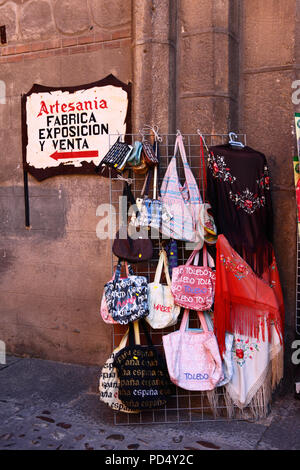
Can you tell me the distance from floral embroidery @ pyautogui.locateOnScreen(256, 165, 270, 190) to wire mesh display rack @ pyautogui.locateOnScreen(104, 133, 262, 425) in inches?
15.3

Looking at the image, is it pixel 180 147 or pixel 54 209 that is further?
pixel 54 209

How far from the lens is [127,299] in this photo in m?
3.42

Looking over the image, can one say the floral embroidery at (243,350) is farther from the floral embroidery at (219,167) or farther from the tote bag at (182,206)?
the floral embroidery at (219,167)

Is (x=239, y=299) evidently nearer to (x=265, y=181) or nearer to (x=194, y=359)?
(x=194, y=359)

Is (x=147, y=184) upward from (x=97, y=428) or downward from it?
upward

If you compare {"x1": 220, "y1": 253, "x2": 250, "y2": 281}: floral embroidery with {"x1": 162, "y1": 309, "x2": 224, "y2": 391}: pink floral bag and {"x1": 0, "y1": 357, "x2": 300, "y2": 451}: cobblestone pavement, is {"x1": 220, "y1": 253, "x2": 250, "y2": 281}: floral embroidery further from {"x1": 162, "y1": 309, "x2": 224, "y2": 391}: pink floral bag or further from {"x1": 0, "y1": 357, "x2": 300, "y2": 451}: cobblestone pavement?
{"x1": 0, "y1": 357, "x2": 300, "y2": 451}: cobblestone pavement

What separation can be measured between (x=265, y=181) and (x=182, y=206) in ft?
2.13

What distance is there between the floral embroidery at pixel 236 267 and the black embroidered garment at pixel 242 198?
0.08 metres

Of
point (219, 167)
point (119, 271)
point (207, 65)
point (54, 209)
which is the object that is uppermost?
point (207, 65)

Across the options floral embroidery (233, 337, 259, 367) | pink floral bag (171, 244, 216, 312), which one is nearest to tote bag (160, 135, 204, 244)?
pink floral bag (171, 244, 216, 312)

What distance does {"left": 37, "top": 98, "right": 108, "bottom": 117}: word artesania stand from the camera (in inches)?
167

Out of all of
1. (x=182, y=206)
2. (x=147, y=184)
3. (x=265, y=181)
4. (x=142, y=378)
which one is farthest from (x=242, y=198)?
(x=142, y=378)

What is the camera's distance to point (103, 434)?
3.28 m

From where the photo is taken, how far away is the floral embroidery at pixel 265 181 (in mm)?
A: 3533
